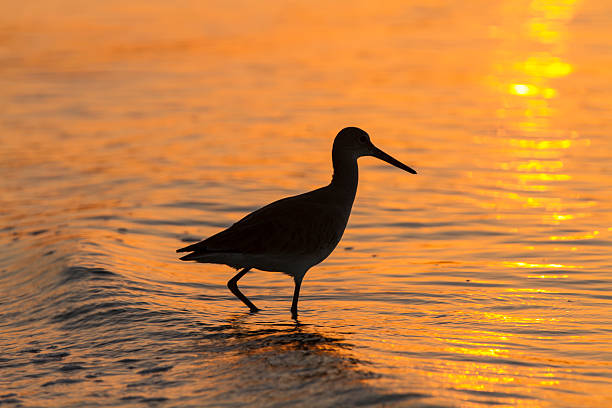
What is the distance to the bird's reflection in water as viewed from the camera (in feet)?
22.9

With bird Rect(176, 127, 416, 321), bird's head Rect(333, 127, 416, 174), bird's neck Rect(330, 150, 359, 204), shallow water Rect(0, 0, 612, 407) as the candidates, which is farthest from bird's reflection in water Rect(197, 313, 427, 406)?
bird's head Rect(333, 127, 416, 174)

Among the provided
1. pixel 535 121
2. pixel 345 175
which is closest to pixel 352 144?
pixel 345 175

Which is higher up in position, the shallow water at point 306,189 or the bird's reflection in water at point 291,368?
the shallow water at point 306,189

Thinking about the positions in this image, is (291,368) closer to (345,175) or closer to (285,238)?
(285,238)

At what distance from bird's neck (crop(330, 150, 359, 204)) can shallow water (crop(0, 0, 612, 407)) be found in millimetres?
1052

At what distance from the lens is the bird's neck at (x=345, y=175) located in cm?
985

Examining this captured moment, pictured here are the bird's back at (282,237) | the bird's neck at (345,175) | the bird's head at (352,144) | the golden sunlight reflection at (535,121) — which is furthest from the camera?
the golden sunlight reflection at (535,121)

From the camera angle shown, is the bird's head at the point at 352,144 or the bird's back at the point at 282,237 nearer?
the bird's back at the point at 282,237

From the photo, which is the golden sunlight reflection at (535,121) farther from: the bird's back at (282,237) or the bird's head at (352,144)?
the bird's back at (282,237)

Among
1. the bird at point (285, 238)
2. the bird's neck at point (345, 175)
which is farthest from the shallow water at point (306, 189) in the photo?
the bird's neck at point (345, 175)

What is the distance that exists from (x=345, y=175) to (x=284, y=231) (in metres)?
1.04

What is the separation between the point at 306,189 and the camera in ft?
46.5

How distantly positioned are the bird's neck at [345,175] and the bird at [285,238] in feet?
0.04

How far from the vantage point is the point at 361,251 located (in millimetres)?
11648
